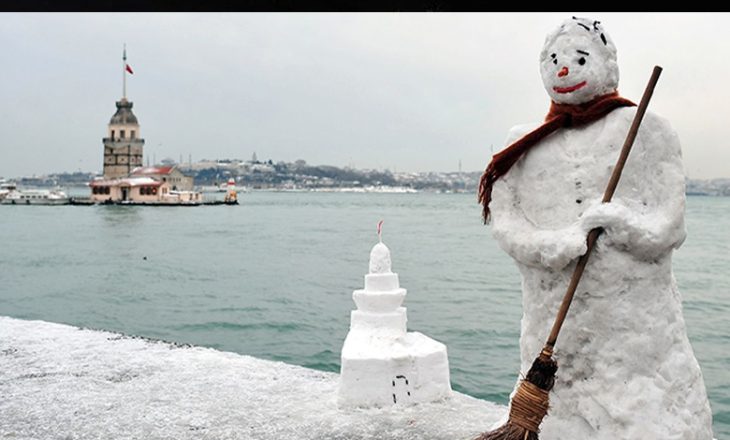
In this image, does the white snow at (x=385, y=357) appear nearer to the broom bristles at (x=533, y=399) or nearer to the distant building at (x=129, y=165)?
the broom bristles at (x=533, y=399)

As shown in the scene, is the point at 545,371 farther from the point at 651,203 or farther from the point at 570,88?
the point at 570,88

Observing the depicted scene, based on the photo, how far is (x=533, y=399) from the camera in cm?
383

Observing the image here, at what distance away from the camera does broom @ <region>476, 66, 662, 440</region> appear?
376cm

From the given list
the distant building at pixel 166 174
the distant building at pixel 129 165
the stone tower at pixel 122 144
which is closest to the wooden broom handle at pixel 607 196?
the distant building at pixel 129 165

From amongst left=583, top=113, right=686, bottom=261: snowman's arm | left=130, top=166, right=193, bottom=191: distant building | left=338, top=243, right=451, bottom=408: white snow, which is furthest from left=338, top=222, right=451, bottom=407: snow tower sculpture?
left=130, top=166, right=193, bottom=191: distant building

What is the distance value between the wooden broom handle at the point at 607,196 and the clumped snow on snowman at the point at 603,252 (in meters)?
0.05

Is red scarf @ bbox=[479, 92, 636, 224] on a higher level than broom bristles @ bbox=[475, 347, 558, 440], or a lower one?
higher

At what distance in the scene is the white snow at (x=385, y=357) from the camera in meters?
6.06

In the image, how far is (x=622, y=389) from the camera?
12.8ft

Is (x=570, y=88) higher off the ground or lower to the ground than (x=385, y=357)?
higher

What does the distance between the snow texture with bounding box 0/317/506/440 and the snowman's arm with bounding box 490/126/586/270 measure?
1973 millimetres

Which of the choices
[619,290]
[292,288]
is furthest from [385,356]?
[292,288]

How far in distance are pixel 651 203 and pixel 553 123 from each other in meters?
0.64

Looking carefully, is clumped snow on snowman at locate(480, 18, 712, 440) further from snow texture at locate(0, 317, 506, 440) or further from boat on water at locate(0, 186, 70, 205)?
boat on water at locate(0, 186, 70, 205)
